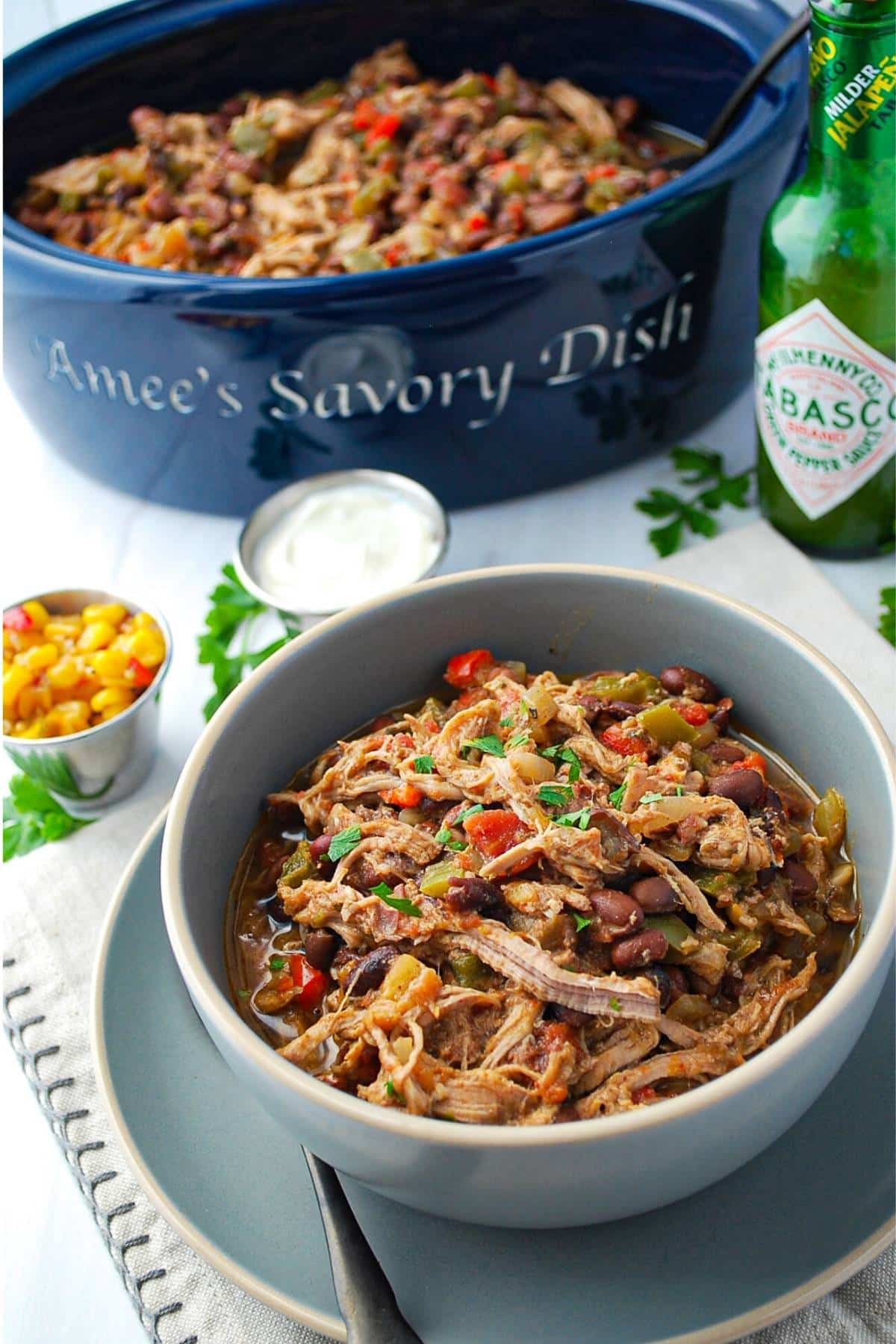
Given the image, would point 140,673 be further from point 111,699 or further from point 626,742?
point 626,742

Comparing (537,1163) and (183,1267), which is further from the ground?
(537,1163)

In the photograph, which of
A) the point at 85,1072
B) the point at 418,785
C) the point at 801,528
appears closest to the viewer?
the point at 418,785

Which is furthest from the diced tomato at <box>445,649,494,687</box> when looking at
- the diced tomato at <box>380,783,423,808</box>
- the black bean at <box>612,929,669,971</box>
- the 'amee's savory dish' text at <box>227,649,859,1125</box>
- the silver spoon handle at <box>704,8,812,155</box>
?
the silver spoon handle at <box>704,8,812,155</box>

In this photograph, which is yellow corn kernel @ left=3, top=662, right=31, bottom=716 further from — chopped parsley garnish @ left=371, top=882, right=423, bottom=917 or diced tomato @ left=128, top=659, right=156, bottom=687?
chopped parsley garnish @ left=371, top=882, right=423, bottom=917

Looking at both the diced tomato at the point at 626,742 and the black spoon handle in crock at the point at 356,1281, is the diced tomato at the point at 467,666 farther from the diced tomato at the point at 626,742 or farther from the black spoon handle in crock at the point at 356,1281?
the black spoon handle in crock at the point at 356,1281

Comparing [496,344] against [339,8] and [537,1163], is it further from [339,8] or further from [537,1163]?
[537,1163]

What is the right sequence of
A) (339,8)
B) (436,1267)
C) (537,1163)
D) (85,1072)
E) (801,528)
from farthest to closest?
1. (339,8)
2. (801,528)
3. (85,1072)
4. (436,1267)
5. (537,1163)

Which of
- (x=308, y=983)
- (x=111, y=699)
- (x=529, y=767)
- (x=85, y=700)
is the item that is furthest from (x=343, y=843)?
(x=85, y=700)

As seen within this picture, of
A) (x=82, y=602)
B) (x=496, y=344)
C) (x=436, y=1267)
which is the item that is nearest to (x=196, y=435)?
(x=82, y=602)
